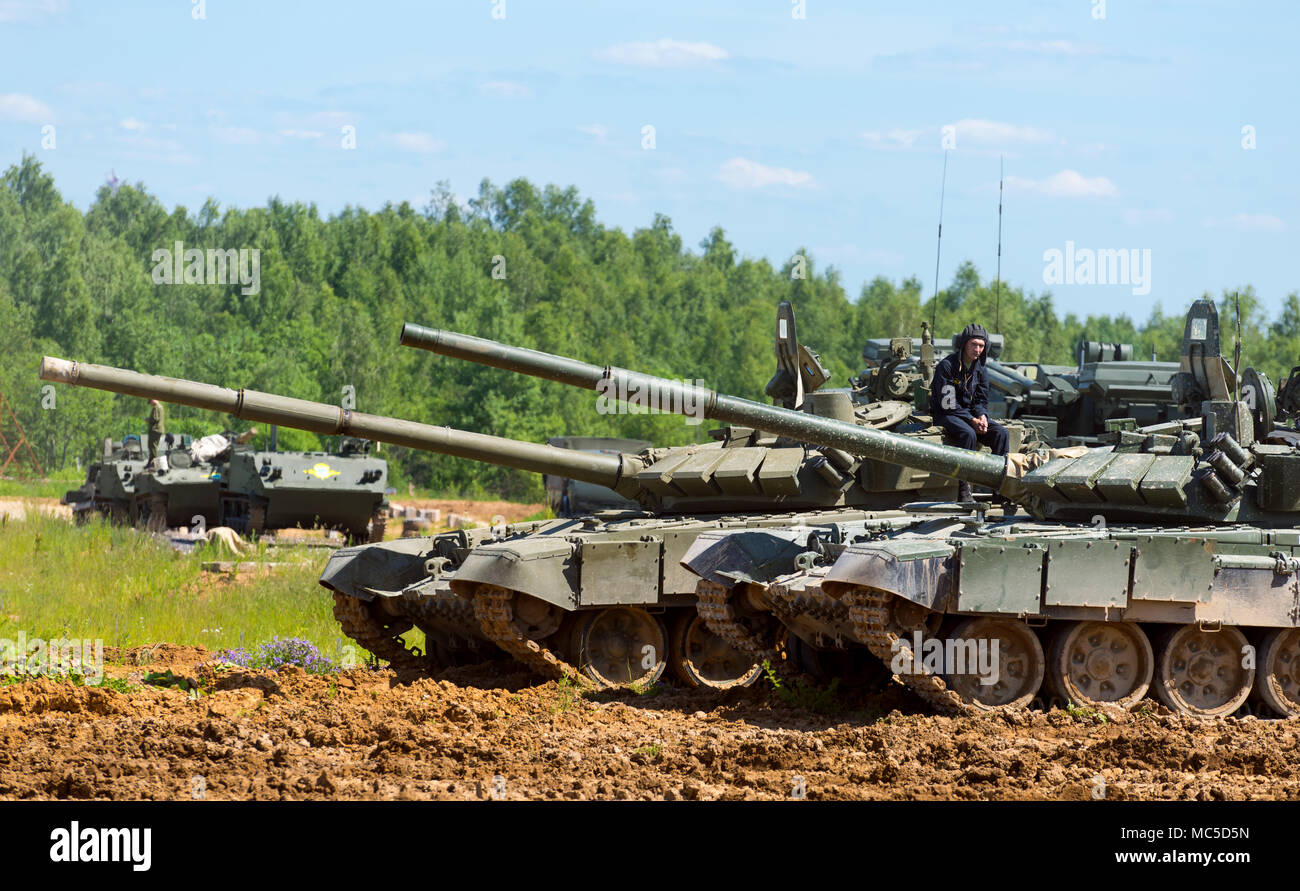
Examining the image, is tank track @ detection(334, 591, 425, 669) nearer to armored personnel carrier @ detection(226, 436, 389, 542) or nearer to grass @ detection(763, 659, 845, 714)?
grass @ detection(763, 659, 845, 714)

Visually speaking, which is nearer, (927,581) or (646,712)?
(927,581)

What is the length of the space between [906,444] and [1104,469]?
1.41 meters

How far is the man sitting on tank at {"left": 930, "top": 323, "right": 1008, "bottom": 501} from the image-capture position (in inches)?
494

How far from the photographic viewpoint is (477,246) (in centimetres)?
6888

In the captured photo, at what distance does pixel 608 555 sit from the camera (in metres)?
12.1

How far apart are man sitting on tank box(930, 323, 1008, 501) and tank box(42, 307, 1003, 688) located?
0.71 m

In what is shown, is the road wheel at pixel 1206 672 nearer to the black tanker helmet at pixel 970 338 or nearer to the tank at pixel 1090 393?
the black tanker helmet at pixel 970 338

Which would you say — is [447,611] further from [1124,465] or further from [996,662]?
[1124,465]

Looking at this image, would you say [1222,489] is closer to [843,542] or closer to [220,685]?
[843,542]

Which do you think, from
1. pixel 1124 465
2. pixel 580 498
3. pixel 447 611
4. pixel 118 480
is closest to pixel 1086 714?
pixel 1124 465

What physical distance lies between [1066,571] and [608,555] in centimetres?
340

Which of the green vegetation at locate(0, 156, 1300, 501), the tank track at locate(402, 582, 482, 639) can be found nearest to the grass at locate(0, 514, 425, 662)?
the tank track at locate(402, 582, 482, 639)

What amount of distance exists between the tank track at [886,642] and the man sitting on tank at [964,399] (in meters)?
2.58
